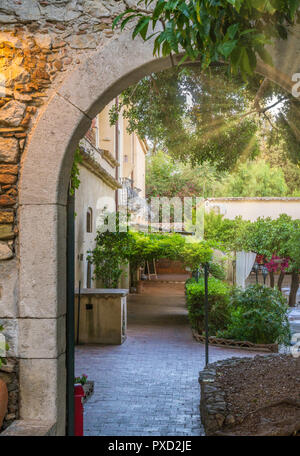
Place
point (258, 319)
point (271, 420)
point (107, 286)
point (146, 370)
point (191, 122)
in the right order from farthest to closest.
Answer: point (107, 286) < point (258, 319) < point (191, 122) < point (146, 370) < point (271, 420)

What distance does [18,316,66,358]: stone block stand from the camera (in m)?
3.80

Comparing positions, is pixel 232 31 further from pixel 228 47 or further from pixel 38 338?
pixel 38 338

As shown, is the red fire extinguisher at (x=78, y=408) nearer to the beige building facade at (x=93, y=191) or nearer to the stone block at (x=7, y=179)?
the stone block at (x=7, y=179)

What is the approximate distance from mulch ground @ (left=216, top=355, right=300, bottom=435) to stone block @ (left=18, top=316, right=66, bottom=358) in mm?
2110

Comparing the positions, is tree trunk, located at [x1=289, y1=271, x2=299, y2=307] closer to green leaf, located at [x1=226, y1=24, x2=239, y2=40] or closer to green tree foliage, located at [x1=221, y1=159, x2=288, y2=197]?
green leaf, located at [x1=226, y1=24, x2=239, y2=40]

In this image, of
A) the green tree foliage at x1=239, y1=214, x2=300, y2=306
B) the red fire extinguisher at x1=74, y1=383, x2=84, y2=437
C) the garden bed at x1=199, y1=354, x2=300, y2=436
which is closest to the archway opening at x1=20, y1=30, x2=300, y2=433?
the red fire extinguisher at x1=74, y1=383, x2=84, y2=437

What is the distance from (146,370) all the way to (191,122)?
434 centimetres

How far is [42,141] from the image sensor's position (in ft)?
12.5

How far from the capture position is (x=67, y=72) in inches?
151

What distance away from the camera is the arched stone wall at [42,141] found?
380 centimetres

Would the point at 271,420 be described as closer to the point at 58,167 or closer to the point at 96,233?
the point at 58,167

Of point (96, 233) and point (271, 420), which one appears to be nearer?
point (271, 420)

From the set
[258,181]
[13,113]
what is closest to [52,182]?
[13,113]

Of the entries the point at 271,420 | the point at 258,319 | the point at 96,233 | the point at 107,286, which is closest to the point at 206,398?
the point at 271,420
